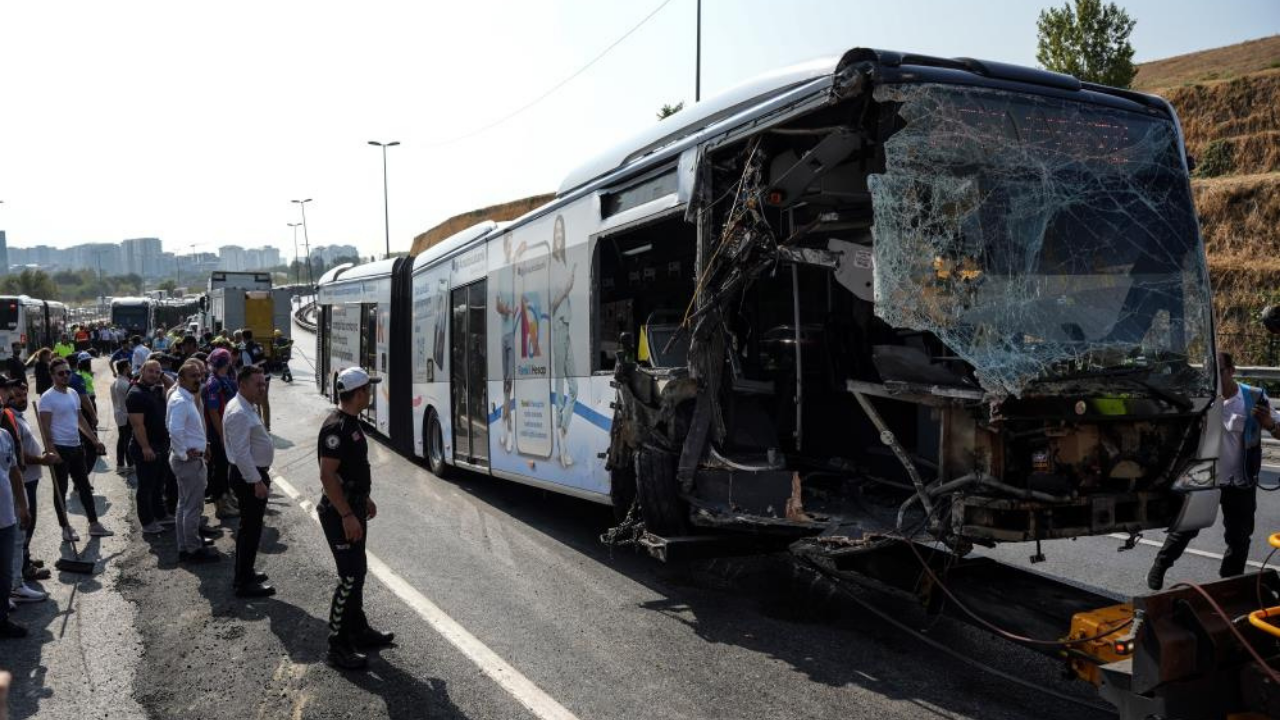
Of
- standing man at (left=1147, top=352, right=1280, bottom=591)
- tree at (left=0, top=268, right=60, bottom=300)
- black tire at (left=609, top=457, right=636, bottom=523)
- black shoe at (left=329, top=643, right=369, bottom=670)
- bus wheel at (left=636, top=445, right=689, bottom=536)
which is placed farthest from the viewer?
tree at (left=0, top=268, right=60, bottom=300)

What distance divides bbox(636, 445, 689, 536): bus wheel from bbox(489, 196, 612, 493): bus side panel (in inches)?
40.4

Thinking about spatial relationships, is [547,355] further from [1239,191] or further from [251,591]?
[1239,191]

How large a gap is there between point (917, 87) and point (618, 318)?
12.0 ft

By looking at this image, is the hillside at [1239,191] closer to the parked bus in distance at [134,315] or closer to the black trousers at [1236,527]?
the black trousers at [1236,527]

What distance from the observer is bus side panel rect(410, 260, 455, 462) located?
12.3 meters

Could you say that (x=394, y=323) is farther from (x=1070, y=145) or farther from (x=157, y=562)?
(x=1070, y=145)

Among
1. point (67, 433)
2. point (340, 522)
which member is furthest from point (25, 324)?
point (340, 522)

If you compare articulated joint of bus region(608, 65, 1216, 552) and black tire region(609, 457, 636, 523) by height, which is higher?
articulated joint of bus region(608, 65, 1216, 552)

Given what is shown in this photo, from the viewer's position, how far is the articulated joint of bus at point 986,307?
16.7 feet

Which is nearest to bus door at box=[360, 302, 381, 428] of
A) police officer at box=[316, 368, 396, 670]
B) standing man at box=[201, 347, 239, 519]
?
standing man at box=[201, 347, 239, 519]

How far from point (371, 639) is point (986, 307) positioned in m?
4.21

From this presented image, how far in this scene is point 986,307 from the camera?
512 cm

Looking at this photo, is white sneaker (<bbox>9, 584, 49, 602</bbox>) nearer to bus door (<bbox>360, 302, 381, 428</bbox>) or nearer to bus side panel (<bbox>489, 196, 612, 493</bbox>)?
bus side panel (<bbox>489, 196, 612, 493</bbox>)

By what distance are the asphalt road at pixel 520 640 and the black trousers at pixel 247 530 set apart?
229 mm
